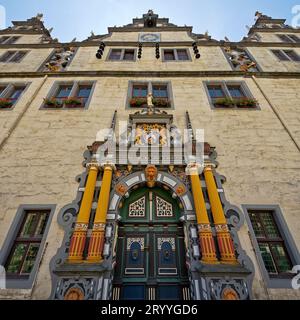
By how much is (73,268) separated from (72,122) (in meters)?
5.63

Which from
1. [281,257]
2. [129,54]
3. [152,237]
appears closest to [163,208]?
[152,237]

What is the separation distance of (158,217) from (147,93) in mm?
6280

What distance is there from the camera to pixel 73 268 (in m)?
4.57

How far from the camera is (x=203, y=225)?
533 centimetres

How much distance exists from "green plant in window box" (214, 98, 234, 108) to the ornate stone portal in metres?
2.97

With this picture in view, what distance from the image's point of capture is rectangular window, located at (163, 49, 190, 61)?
486 inches

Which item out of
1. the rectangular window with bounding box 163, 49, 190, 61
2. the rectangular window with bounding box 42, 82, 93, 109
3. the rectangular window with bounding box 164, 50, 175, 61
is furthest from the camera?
the rectangular window with bounding box 164, 50, 175, 61

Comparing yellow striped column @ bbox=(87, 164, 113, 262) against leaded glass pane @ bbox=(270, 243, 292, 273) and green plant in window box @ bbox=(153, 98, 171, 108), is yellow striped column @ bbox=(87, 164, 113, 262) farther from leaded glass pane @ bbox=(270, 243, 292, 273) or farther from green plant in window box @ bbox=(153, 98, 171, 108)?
leaded glass pane @ bbox=(270, 243, 292, 273)

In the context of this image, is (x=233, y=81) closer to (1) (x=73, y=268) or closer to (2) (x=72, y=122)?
(2) (x=72, y=122)

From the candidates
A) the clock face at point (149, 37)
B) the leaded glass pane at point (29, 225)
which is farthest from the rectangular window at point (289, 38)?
the leaded glass pane at point (29, 225)

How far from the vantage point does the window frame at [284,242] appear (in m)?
4.81

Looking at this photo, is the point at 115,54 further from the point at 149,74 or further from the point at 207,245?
the point at 207,245

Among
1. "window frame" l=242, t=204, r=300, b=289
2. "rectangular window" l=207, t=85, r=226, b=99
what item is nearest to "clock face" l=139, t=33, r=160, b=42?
"rectangular window" l=207, t=85, r=226, b=99
